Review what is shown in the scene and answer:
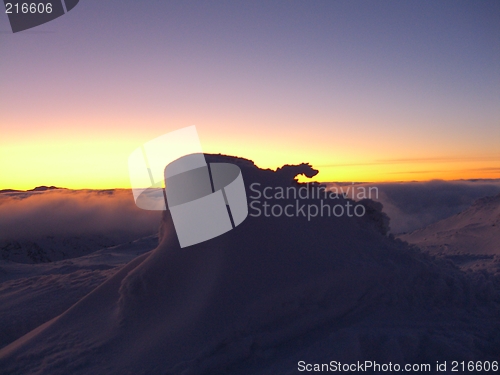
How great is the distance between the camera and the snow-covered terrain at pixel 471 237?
38.9 feet

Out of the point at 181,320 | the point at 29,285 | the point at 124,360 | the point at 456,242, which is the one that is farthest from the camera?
the point at 456,242

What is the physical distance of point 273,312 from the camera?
5.57m

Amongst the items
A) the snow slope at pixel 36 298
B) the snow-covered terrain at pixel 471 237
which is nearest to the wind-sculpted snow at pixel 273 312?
the snow slope at pixel 36 298

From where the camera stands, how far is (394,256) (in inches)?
266

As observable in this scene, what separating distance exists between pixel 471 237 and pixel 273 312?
14.2 metres

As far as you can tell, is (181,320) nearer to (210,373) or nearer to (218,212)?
(210,373)

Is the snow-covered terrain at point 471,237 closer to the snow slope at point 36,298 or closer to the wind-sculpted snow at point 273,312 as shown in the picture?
the wind-sculpted snow at point 273,312

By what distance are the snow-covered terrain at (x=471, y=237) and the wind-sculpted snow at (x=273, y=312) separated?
162 inches

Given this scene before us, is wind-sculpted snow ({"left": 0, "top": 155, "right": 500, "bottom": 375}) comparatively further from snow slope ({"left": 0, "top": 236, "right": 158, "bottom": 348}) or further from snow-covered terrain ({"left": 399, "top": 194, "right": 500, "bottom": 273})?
snow-covered terrain ({"left": 399, "top": 194, "right": 500, "bottom": 273})

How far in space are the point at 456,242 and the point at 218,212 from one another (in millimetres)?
13352

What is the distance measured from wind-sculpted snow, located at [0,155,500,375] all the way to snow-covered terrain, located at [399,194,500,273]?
4.12 m

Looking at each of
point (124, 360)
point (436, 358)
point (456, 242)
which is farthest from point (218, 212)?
point (456, 242)

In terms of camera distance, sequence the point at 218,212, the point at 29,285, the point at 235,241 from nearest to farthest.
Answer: the point at 235,241
the point at 218,212
the point at 29,285

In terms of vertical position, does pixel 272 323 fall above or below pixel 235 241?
below
